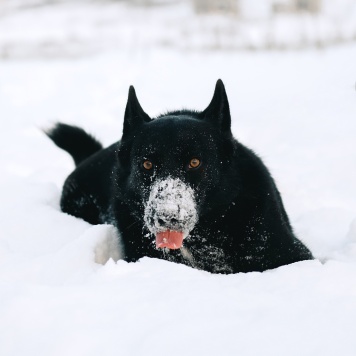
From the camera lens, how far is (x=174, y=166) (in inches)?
104

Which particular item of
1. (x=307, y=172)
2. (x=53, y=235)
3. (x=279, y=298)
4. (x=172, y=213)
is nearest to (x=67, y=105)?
(x=307, y=172)

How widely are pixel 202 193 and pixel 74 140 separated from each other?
2.19 meters

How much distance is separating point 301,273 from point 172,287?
0.53 meters

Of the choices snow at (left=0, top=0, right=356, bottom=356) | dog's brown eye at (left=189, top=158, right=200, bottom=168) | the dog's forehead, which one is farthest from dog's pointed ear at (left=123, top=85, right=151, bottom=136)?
snow at (left=0, top=0, right=356, bottom=356)

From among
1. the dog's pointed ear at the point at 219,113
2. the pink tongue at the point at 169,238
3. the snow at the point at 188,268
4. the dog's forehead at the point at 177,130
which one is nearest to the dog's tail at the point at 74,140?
the snow at the point at 188,268

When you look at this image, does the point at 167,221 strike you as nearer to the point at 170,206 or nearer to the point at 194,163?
the point at 170,206

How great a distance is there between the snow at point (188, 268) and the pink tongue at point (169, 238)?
31 centimetres

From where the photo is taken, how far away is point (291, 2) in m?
15.0

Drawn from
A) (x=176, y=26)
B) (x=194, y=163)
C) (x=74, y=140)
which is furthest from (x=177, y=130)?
(x=176, y=26)

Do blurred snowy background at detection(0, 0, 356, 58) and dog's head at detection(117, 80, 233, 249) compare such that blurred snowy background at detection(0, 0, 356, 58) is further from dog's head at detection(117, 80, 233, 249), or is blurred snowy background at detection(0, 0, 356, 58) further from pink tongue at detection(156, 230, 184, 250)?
pink tongue at detection(156, 230, 184, 250)

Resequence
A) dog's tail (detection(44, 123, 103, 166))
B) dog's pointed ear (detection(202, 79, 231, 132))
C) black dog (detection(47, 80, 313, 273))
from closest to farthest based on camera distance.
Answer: black dog (detection(47, 80, 313, 273)), dog's pointed ear (detection(202, 79, 231, 132)), dog's tail (detection(44, 123, 103, 166))

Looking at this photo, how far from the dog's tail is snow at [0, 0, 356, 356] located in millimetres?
369

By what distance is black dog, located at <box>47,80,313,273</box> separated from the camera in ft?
8.73

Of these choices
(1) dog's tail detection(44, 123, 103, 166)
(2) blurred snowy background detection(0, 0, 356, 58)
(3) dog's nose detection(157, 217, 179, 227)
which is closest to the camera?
(3) dog's nose detection(157, 217, 179, 227)
